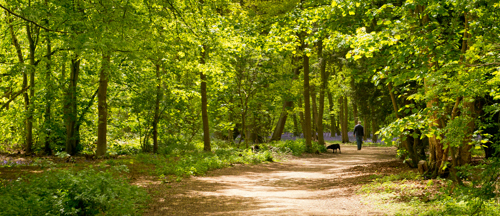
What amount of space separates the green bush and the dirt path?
76 centimetres

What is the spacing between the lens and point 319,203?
739 centimetres

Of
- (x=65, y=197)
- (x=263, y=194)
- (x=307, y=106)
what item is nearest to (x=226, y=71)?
(x=307, y=106)

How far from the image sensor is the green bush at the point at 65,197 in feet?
15.6

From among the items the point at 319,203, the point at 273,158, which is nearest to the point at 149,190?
the point at 319,203

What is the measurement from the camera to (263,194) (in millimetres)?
8469

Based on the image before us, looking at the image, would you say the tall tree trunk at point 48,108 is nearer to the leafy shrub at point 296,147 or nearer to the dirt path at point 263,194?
the dirt path at point 263,194

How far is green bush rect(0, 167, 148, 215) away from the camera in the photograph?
15.6 ft

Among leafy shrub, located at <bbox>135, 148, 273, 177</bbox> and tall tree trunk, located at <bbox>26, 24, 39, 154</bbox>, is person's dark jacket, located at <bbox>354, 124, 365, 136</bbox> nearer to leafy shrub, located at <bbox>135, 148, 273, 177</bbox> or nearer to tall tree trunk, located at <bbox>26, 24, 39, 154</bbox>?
leafy shrub, located at <bbox>135, 148, 273, 177</bbox>

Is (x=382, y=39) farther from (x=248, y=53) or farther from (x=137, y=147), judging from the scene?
(x=137, y=147)

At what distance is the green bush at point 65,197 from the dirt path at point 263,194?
0.76 metres

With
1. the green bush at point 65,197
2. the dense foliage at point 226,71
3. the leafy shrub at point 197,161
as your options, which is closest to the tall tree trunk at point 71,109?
the dense foliage at point 226,71

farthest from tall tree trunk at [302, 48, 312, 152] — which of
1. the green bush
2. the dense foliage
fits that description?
the green bush

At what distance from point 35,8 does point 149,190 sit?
15.6 feet

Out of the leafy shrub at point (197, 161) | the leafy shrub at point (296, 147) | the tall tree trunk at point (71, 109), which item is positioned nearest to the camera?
the leafy shrub at point (197, 161)
